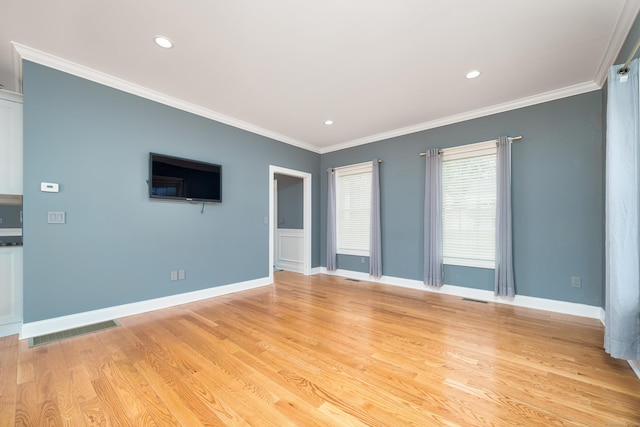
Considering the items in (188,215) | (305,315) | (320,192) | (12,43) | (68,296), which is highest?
(12,43)

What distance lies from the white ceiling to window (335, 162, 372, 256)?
1.77 metres

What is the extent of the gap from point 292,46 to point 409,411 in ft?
10.0

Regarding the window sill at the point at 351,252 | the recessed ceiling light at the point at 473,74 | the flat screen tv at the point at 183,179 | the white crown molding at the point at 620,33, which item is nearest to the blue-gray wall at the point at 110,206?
the flat screen tv at the point at 183,179

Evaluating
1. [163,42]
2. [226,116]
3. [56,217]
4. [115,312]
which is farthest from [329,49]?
[115,312]

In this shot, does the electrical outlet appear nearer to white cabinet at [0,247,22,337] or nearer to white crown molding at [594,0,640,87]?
white crown molding at [594,0,640,87]

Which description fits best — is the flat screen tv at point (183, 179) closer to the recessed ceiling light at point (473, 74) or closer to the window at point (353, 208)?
the window at point (353, 208)

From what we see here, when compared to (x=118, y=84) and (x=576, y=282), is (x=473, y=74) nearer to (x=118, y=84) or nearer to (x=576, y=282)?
(x=576, y=282)

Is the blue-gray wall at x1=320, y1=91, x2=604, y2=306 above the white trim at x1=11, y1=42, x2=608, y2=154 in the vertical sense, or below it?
below

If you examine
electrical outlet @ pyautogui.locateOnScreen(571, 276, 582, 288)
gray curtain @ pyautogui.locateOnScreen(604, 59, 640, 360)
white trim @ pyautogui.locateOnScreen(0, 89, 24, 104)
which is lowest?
electrical outlet @ pyautogui.locateOnScreen(571, 276, 582, 288)

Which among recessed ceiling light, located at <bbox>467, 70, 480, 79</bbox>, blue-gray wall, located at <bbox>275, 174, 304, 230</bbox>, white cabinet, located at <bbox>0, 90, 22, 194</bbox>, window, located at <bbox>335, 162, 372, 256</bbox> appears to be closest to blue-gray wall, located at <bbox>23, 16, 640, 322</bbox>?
white cabinet, located at <bbox>0, 90, 22, 194</bbox>

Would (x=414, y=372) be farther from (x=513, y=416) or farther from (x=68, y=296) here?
(x=68, y=296)

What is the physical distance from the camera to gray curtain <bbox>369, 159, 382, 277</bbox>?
4828 mm

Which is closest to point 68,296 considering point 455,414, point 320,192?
point 455,414

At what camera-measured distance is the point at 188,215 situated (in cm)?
370
